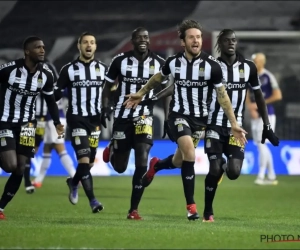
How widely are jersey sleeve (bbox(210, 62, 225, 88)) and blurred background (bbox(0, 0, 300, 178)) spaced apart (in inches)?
424

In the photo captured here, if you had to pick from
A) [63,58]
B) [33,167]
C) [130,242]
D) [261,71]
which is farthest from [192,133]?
[63,58]

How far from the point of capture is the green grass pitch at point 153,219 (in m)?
9.41

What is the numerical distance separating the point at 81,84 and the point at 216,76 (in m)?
2.48

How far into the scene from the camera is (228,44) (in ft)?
39.0

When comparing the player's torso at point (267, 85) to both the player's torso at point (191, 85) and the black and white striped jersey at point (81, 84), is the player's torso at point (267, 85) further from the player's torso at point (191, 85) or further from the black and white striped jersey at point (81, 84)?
the player's torso at point (191, 85)

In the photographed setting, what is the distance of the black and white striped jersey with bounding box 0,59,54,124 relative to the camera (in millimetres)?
12031

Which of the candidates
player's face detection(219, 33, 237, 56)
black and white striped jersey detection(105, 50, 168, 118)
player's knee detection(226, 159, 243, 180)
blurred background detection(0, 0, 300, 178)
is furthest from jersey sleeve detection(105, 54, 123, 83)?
blurred background detection(0, 0, 300, 178)

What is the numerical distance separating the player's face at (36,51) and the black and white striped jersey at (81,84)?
1350 mm

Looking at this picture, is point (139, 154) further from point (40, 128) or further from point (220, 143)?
point (40, 128)

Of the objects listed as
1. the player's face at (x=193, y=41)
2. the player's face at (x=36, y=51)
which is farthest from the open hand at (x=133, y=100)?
the player's face at (x=36, y=51)

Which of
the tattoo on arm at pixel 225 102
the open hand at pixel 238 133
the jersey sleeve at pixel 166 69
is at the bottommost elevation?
the open hand at pixel 238 133

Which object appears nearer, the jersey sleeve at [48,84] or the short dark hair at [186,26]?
the short dark hair at [186,26]

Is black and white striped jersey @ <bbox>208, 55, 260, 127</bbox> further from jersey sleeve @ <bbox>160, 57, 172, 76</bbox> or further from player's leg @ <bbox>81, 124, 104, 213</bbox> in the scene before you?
player's leg @ <bbox>81, 124, 104, 213</bbox>

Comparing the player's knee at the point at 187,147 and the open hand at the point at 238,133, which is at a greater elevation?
the open hand at the point at 238,133
